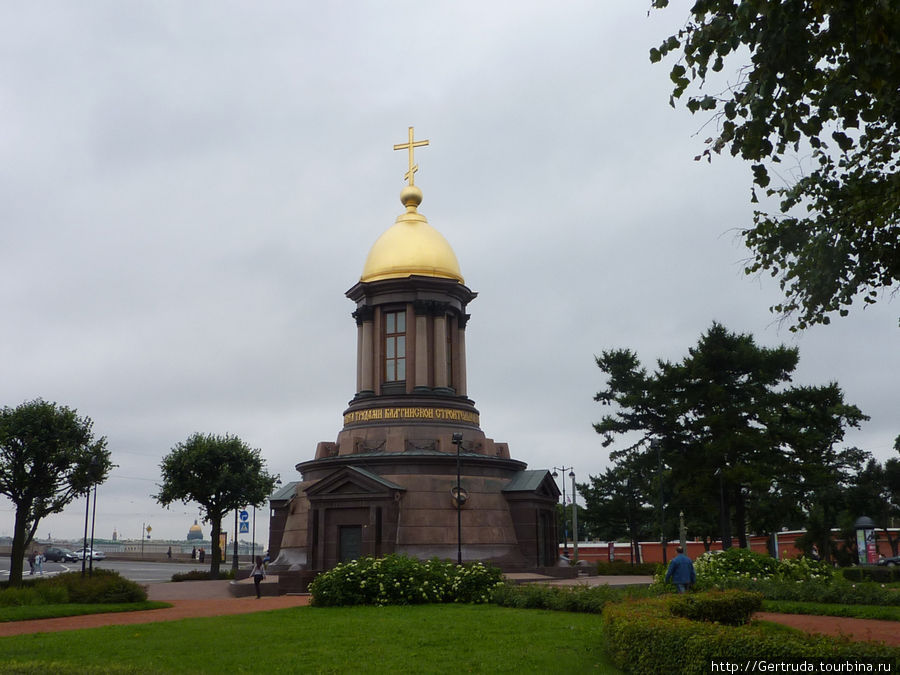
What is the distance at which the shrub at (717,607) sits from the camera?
1331 cm

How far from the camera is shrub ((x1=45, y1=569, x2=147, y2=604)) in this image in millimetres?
26188

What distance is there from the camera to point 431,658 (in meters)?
13.0

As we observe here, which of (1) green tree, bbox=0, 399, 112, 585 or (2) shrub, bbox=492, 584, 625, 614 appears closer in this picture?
(2) shrub, bbox=492, 584, 625, 614

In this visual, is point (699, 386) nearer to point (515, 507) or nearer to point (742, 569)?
point (515, 507)

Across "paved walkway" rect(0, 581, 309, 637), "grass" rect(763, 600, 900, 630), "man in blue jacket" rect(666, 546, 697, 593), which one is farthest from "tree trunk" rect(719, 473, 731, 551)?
"man in blue jacket" rect(666, 546, 697, 593)

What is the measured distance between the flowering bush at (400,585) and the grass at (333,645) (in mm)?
2925

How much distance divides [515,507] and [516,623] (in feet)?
57.1

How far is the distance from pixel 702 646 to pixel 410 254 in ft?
102

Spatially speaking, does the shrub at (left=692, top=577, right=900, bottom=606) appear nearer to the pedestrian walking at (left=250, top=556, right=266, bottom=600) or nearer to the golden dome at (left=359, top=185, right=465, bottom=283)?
the pedestrian walking at (left=250, top=556, right=266, bottom=600)

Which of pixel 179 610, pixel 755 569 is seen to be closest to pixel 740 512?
pixel 755 569

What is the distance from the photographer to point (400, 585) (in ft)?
77.1

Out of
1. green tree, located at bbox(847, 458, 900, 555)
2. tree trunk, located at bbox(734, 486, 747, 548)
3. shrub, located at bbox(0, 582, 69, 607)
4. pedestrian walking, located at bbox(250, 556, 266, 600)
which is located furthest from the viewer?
green tree, located at bbox(847, 458, 900, 555)

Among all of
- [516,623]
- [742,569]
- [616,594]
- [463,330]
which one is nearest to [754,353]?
[463,330]

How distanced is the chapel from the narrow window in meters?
0.05
